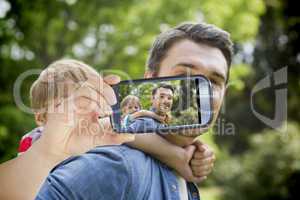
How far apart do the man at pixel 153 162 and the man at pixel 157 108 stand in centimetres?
3

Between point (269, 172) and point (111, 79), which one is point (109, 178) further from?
point (269, 172)

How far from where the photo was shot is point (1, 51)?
246cm

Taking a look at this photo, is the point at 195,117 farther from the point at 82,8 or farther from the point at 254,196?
the point at 254,196

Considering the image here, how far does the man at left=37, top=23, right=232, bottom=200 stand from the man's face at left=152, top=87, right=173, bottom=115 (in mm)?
47

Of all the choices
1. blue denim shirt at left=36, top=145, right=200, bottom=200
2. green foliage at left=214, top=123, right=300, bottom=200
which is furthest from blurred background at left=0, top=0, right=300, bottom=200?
blue denim shirt at left=36, top=145, right=200, bottom=200

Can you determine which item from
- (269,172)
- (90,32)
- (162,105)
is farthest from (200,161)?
(269,172)

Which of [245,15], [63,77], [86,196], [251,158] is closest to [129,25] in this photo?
[245,15]

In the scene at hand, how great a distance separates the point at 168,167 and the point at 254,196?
319cm

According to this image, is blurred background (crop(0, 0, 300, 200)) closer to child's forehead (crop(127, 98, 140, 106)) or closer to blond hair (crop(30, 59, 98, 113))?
blond hair (crop(30, 59, 98, 113))

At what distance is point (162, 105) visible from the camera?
0.36m

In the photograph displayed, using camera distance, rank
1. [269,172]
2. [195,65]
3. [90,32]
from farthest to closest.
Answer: [269,172] → [90,32] → [195,65]

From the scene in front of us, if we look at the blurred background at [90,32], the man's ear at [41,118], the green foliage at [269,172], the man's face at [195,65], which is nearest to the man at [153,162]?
the man's face at [195,65]

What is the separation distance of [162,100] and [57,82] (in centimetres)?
14

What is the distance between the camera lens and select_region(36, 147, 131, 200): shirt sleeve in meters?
0.32
